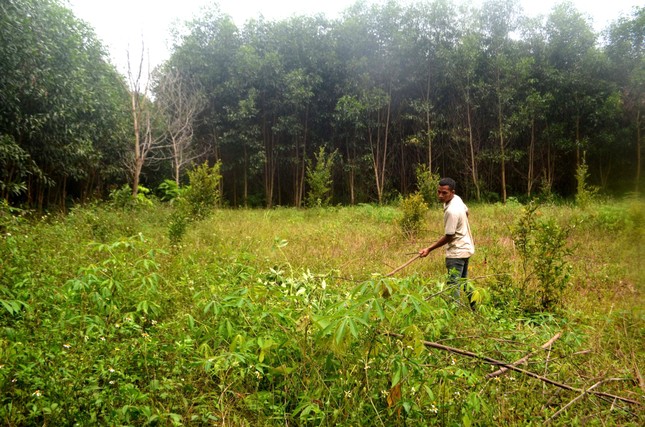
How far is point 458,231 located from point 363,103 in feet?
53.1

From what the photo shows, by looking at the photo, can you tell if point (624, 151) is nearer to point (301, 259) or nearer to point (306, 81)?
point (301, 259)

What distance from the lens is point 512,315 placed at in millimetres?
4160

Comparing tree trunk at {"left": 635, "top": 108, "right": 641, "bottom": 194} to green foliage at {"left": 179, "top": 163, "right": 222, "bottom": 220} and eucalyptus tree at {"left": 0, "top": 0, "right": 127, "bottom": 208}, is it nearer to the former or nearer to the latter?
green foliage at {"left": 179, "top": 163, "right": 222, "bottom": 220}

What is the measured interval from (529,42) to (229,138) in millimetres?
14887

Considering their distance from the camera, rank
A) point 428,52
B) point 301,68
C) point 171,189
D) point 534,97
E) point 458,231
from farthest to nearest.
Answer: point 301,68 → point 428,52 → point 171,189 → point 534,97 → point 458,231

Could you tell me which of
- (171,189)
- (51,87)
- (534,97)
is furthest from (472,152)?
(51,87)

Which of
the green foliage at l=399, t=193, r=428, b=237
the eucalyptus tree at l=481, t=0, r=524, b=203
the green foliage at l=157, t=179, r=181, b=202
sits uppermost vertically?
the eucalyptus tree at l=481, t=0, r=524, b=203

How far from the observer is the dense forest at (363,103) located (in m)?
16.6

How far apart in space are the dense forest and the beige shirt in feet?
37.3

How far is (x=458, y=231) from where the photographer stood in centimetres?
464

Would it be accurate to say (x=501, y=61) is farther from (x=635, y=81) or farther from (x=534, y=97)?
(x=635, y=81)

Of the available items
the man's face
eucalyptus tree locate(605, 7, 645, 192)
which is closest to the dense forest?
the man's face

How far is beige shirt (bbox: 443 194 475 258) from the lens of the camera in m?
4.59

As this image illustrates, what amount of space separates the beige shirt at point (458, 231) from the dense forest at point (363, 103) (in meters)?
11.4
